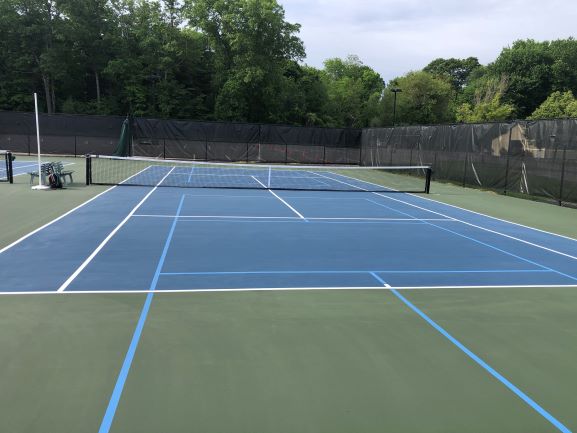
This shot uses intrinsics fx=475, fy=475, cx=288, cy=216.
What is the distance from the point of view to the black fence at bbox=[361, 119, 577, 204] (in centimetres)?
1627

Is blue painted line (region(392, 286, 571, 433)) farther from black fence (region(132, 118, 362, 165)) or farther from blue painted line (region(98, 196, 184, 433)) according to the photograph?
black fence (region(132, 118, 362, 165))

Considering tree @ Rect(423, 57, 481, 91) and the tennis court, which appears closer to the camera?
the tennis court

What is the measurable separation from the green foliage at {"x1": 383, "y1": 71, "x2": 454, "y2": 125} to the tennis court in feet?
153

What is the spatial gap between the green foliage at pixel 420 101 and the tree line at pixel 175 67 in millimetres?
117

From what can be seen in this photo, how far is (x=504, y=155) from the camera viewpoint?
19.5m

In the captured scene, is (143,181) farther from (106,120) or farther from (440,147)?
(106,120)

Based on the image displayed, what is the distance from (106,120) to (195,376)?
34350 mm

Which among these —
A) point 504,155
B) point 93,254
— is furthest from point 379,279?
point 504,155

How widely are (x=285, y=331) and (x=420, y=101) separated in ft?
176

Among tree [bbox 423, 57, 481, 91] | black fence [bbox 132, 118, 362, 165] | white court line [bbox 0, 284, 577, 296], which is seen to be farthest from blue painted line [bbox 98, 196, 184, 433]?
tree [bbox 423, 57, 481, 91]

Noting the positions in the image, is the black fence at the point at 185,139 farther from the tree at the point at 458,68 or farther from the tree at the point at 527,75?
the tree at the point at 458,68

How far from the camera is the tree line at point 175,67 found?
46.8 metres

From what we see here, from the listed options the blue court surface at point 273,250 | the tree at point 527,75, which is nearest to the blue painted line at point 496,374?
the blue court surface at point 273,250

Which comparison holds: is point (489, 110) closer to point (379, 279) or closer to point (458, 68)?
point (379, 279)
